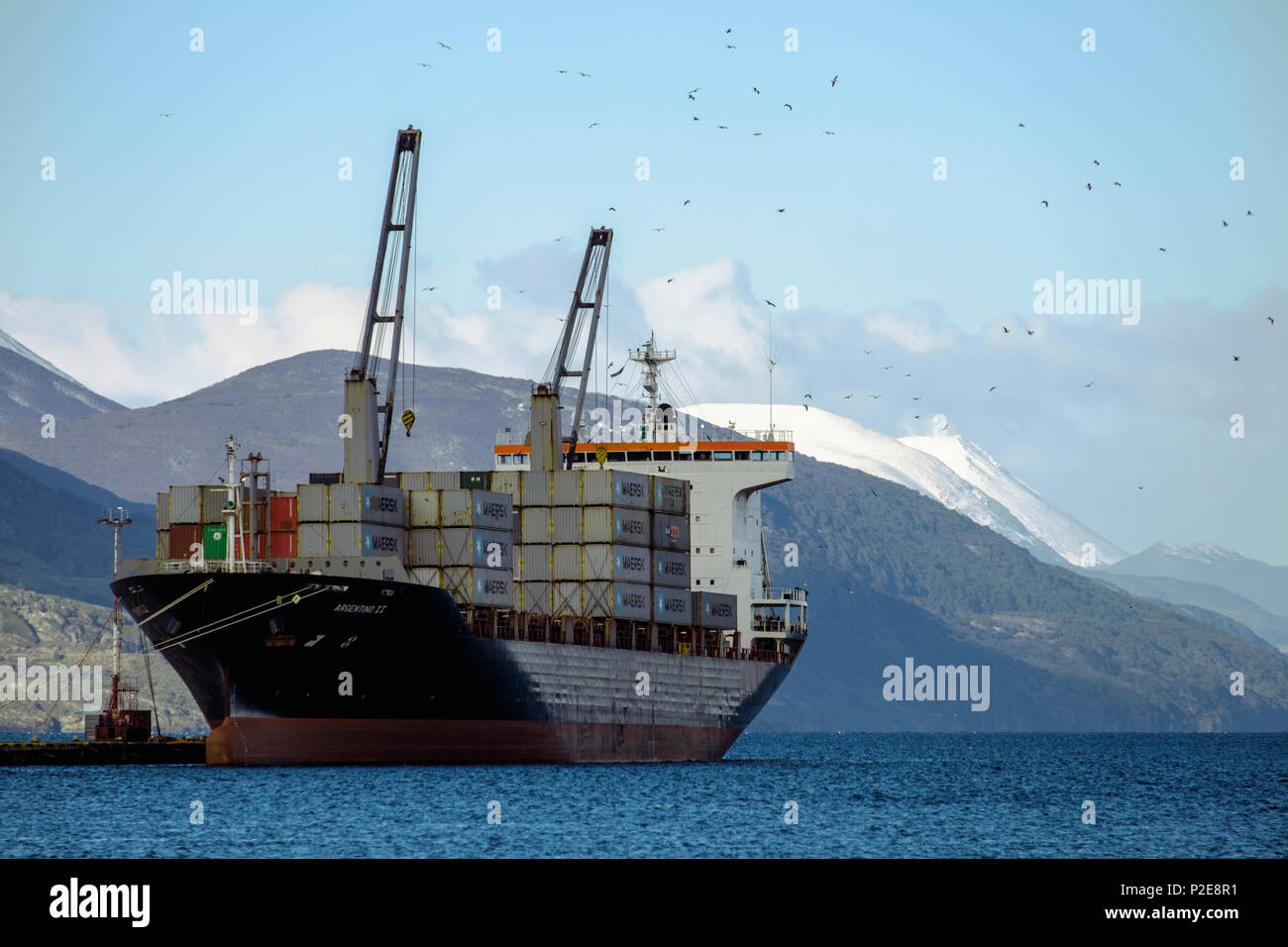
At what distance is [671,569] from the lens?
268ft

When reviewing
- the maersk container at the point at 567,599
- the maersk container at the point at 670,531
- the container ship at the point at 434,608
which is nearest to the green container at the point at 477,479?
the container ship at the point at 434,608

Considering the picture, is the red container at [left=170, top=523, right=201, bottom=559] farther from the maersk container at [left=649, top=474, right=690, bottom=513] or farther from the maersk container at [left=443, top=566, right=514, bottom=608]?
the maersk container at [left=649, top=474, right=690, bottom=513]

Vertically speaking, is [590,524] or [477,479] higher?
[477,479]

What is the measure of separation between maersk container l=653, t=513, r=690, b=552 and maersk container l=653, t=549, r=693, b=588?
319 millimetres

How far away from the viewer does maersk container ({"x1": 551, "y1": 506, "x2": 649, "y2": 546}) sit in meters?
76.3

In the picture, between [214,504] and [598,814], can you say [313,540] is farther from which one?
[598,814]

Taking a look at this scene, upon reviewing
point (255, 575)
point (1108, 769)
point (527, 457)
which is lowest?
point (1108, 769)

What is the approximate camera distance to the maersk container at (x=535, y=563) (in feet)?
252

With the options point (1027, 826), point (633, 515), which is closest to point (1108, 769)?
point (633, 515)

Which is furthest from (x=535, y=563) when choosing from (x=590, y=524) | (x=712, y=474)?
(x=712, y=474)

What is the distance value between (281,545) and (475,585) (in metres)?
7.38
